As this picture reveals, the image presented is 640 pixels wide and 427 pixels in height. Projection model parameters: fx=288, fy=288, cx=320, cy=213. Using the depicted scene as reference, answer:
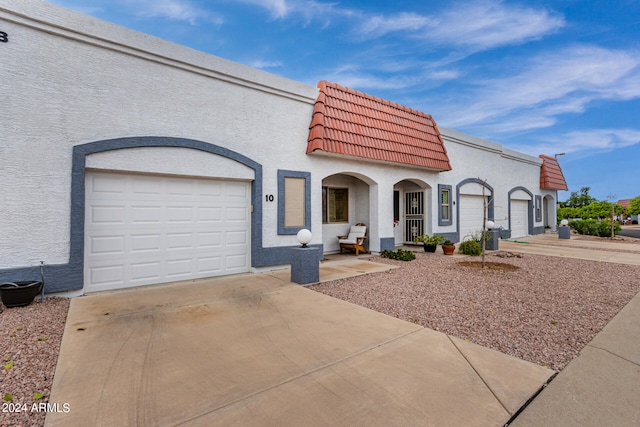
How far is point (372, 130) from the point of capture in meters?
9.46

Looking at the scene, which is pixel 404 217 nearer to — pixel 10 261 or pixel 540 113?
pixel 10 261

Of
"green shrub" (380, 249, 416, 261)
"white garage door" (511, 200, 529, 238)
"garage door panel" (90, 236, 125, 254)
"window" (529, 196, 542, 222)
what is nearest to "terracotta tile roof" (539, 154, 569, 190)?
"window" (529, 196, 542, 222)

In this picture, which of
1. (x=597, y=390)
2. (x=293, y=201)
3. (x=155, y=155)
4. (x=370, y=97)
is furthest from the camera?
(x=370, y=97)

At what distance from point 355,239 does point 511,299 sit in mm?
5557

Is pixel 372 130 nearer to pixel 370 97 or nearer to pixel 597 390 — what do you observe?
pixel 370 97

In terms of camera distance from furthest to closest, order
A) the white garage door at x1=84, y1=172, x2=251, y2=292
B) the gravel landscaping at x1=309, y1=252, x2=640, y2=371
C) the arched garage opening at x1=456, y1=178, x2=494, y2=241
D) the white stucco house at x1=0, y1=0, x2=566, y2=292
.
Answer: the arched garage opening at x1=456, y1=178, x2=494, y2=241 → the white garage door at x1=84, y1=172, x2=251, y2=292 → the white stucco house at x1=0, y1=0, x2=566, y2=292 → the gravel landscaping at x1=309, y1=252, x2=640, y2=371

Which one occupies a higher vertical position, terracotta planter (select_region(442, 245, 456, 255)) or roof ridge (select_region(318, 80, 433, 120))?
roof ridge (select_region(318, 80, 433, 120))

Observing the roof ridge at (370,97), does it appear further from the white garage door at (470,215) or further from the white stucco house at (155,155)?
the white garage door at (470,215)

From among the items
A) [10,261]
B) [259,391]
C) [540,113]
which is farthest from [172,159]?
[540,113]

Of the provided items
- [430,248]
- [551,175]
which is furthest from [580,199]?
[430,248]

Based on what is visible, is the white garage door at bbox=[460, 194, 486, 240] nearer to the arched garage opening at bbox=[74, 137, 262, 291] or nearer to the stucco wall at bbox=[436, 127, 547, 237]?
the stucco wall at bbox=[436, 127, 547, 237]

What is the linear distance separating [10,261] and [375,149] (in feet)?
28.7

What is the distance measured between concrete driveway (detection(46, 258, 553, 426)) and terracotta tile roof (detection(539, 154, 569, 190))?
63.6 feet

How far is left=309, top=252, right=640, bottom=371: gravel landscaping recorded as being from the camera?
11.4 ft
